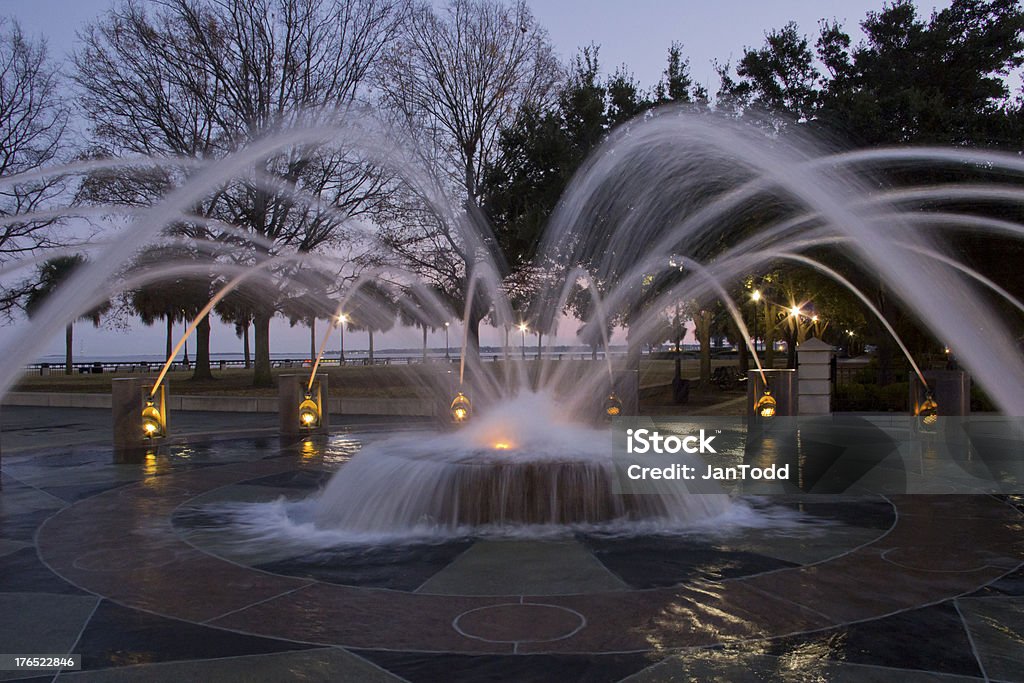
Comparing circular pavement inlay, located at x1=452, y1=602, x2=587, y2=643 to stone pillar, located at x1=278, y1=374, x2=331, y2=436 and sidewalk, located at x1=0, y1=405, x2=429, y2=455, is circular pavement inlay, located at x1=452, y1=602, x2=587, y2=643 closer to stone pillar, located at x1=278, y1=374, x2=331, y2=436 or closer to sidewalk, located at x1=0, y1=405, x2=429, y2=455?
stone pillar, located at x1=278, y1=374, x2=331, y2=436

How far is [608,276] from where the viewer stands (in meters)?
26.8

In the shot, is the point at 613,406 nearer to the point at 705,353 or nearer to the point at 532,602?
the point at 532,602

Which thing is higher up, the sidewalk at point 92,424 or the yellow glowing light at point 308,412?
the yellow glowing light at point 308,412

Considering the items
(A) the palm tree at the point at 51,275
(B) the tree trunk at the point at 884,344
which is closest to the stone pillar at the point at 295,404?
(B) the tree trunk at the point at 884,344

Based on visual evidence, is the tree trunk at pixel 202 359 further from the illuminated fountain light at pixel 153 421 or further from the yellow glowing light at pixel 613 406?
the yellow glowing light at pixel 613 406

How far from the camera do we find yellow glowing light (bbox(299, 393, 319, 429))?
17.1 m

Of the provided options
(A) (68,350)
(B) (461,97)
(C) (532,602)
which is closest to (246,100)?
(B) (461,97)

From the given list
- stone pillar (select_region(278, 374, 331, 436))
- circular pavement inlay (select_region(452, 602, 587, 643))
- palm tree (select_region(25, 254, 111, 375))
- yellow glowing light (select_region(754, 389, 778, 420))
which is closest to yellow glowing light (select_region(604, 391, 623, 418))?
yellow glowing light (select_region(754, 389, 778, 420))

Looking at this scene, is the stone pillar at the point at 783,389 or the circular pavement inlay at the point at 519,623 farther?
the stone pillar at the point at 783,389

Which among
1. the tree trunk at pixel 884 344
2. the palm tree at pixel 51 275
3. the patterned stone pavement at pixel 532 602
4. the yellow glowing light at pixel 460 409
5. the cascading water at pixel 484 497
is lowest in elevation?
the patterned stone pavement at pixel 532 602

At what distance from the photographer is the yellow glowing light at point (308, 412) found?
17.1 m

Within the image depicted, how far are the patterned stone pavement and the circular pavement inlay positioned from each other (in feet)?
0.07

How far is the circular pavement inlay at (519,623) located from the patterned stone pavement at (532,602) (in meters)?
0.02

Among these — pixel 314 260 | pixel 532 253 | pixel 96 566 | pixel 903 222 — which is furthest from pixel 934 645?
pixel 314 260
